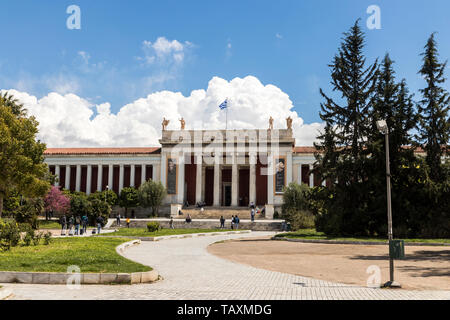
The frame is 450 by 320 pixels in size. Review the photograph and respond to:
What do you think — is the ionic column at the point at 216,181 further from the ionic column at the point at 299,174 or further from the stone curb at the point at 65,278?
the stone curb at the point at 65,278

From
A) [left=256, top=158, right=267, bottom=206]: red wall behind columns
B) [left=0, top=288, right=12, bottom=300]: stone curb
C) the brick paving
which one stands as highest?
[left=256, top=158, right=267, bottom=206]: red wall behind columns

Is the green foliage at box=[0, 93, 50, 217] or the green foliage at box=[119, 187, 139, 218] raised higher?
the green foliage at box=[0, 93, 50, 217]

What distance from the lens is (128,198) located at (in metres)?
55.0

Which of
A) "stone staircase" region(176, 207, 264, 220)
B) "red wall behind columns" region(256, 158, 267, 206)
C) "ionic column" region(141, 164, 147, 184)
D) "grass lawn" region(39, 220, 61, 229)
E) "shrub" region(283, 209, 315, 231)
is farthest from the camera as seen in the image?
"red wall behind columns" region(256, 158, 267, 206)

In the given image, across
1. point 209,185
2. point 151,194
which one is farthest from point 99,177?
point 209,185

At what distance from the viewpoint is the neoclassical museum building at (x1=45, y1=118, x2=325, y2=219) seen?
58156mm

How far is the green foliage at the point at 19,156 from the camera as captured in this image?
25609 millimetres

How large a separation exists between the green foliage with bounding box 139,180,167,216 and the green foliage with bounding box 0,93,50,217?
26.4 metres

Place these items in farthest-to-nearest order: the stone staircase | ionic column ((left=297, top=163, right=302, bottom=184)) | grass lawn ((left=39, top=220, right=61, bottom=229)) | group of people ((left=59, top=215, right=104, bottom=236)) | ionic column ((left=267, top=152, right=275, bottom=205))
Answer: ionic column ((left=267, top=152, right=275, bottom=205)) → ionic column ((left=297, top=163, right=302, bottom=184)) → the stone staircase → grass lawn ((left=39, top=220, right=61, bottom=229)) → group of people ((left=59, top=215, right=104, bottom=236))

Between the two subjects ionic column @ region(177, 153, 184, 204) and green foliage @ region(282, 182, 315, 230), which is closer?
green foliage @ region(282, 182, 315, 230)

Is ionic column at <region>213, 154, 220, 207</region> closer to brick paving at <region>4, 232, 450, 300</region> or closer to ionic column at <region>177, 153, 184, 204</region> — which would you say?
ionic column at <region>177, 153, 184, 204</region>

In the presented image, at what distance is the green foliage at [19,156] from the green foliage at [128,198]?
89.5 feet

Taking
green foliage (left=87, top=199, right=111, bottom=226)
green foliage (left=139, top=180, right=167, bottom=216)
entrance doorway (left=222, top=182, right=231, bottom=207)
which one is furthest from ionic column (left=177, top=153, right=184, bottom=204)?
green foliage (left=87, top=199, right=111, bottom=226)
